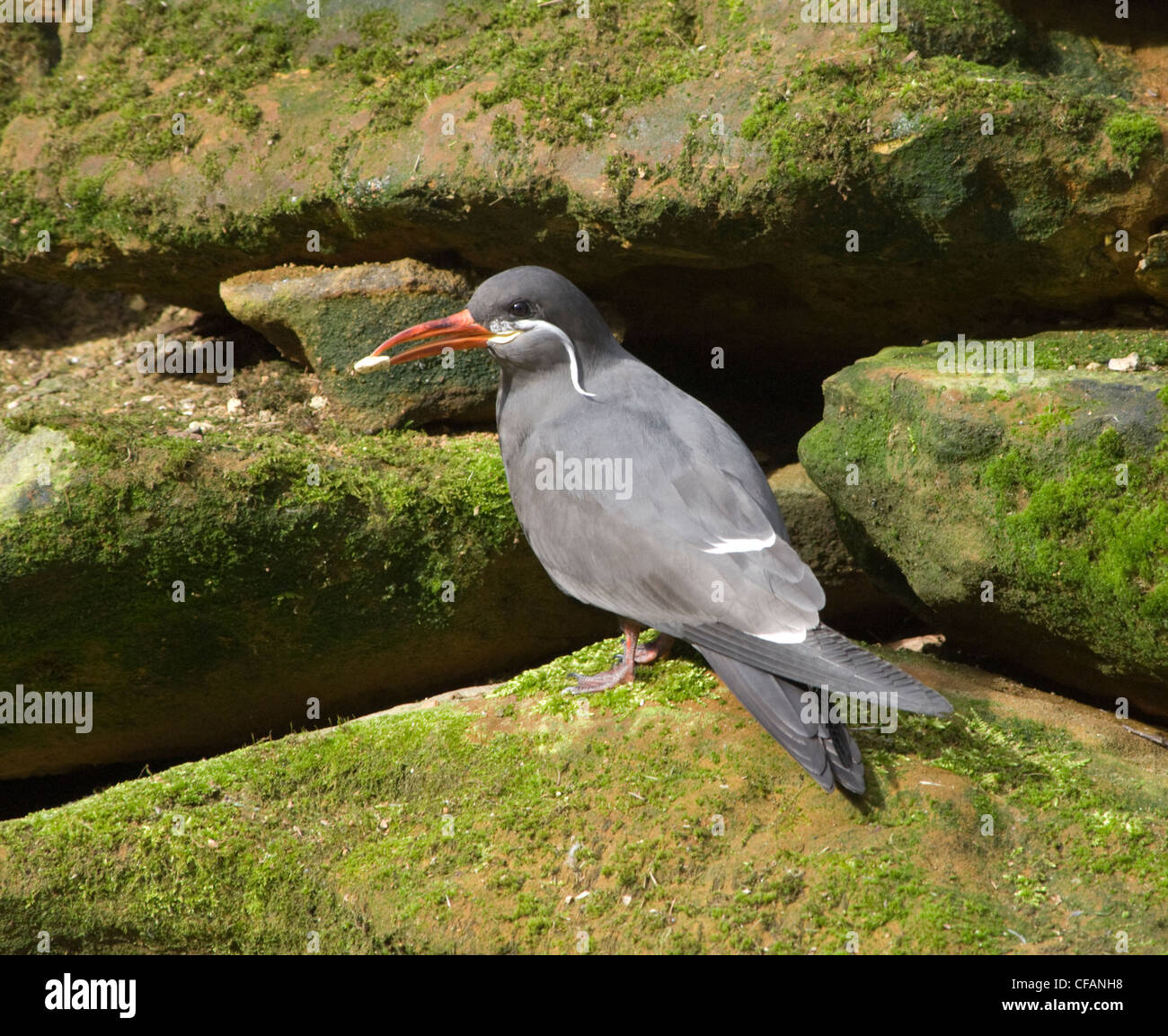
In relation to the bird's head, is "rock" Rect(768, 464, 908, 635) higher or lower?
lower

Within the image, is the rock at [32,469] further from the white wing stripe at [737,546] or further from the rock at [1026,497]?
the rock at [1026,497]

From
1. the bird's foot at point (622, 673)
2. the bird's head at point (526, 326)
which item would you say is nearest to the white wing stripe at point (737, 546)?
the bird's foot at point (622, 673)

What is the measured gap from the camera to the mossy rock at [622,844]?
3713mm

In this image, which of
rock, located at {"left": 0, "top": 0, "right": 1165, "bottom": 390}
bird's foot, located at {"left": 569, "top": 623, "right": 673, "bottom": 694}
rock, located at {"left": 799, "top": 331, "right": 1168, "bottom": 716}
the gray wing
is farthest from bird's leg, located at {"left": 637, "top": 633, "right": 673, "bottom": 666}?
rock, located at {"left": 0, "top": 0, "right": 1165, "bottom": 390}

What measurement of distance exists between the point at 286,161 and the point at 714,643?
147 inches

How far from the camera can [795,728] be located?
3.66m

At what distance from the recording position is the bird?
12.1 feet

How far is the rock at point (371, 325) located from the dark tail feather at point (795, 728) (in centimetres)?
276

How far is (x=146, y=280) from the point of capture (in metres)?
6.46

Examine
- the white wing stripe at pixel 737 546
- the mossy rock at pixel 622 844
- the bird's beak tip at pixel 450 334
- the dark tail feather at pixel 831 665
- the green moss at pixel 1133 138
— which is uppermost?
the green moss at pixel 1133 138

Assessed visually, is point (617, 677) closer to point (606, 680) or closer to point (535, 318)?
point (606, 680)

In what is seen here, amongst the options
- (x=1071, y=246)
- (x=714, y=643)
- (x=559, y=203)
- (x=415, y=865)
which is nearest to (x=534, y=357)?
(x=559, y=203)

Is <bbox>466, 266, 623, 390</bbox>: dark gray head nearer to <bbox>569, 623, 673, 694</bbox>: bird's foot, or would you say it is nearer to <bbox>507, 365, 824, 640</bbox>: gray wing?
<bbox>507, 365, 824, 640</bbox>: gray wing

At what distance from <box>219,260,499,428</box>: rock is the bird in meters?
1.05
